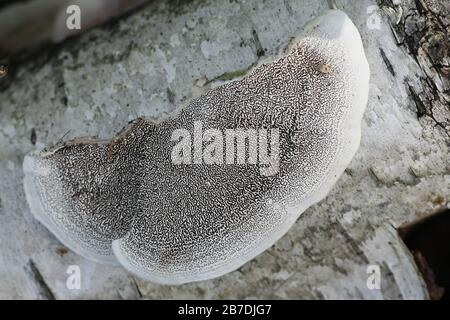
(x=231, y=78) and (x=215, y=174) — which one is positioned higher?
(x=231, y=78)

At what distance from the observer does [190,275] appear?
105 cm

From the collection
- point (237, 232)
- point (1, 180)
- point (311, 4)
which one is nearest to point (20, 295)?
point (1, 180)

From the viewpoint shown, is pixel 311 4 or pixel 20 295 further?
pixel 20 295

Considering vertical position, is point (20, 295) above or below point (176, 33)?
below

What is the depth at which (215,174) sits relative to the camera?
3.30ft

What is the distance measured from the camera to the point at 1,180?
42.5 inches

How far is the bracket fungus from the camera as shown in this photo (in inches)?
38.7

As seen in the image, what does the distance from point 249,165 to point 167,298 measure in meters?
0.41

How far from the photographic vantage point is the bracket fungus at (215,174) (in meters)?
0.98
